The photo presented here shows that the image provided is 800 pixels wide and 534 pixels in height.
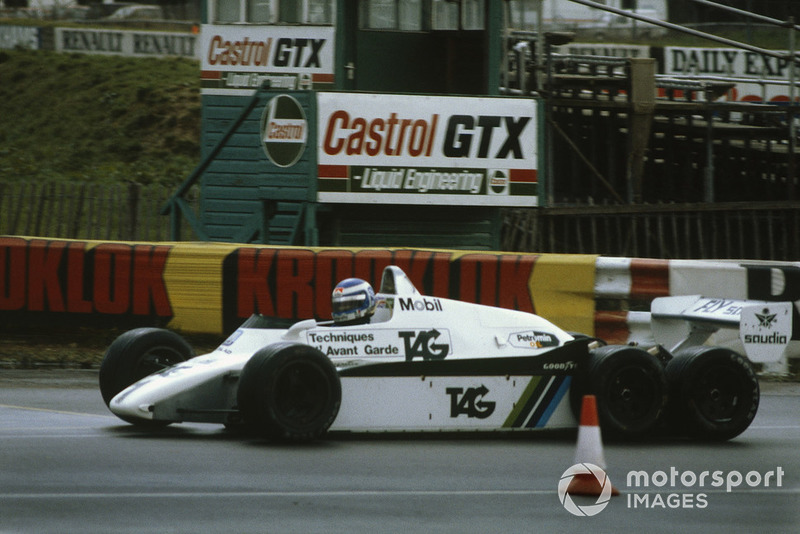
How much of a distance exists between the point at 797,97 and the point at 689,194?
6.24 meters

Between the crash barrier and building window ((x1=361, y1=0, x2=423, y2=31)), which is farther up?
building window ((x1=361, y1=0, x2=423, y2=31))

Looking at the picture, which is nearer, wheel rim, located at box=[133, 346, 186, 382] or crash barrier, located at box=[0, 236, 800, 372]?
wheel rim, located at box=[133, 346, 186, 382]

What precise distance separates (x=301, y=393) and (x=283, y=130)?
8.90m

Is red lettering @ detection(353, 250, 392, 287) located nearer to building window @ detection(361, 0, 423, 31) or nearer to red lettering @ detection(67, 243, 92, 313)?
red lettering @ detection(67, 243, 92, 313)

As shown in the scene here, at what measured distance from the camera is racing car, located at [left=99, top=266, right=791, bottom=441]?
27.7 ft

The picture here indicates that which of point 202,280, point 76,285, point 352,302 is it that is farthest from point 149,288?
point 352,302

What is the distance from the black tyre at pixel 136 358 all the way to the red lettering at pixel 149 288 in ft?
13.2

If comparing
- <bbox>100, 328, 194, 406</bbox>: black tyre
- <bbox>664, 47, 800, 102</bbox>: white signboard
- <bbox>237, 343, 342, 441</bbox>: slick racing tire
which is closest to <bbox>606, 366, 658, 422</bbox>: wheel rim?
<bbox>237, 343, 342, 441</bbox>: slick racing tire

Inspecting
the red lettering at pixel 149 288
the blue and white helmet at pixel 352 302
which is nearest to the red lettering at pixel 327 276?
the red lettering at pixel 149 288

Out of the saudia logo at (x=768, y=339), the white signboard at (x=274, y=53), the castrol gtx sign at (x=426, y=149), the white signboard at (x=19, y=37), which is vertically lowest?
the saudia logo at (x=768, y=339)

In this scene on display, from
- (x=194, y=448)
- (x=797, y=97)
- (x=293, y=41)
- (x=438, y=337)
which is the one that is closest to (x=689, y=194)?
(x=797, y=97)

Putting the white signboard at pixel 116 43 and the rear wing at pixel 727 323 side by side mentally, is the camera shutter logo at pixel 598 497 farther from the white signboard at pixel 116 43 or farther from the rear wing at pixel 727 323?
the white signboard at pixel 116 43

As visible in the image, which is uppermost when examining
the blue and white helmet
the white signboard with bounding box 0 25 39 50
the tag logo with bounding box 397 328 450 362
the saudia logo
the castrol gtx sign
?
the white signboard with bounding box 0 25 39 50

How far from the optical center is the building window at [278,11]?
18.2m
